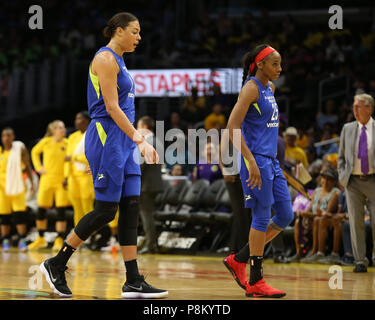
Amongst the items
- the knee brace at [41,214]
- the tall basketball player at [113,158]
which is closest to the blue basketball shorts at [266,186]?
the tall basketball player at [113,158]

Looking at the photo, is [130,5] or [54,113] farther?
[130,5]

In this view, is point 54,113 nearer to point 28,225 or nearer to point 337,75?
point 28,225

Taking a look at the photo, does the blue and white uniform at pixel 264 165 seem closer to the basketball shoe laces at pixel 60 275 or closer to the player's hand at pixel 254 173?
the player's hand at pixel 254 173

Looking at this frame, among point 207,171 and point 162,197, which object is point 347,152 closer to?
point 207,171

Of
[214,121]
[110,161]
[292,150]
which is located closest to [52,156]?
[214,121]

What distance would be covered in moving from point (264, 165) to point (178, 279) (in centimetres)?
195

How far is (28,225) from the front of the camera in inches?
540

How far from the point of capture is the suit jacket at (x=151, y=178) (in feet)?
35.6

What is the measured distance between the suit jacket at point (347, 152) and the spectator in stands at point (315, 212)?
121 centimetres

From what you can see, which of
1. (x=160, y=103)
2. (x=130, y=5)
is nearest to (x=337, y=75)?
(x=160, y=103)

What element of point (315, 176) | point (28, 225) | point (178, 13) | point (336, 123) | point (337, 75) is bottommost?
point (28, 225)

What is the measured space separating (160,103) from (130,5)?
24.8 feet

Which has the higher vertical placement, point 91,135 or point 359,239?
point 91,135

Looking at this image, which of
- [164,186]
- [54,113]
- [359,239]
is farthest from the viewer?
[54,113]
